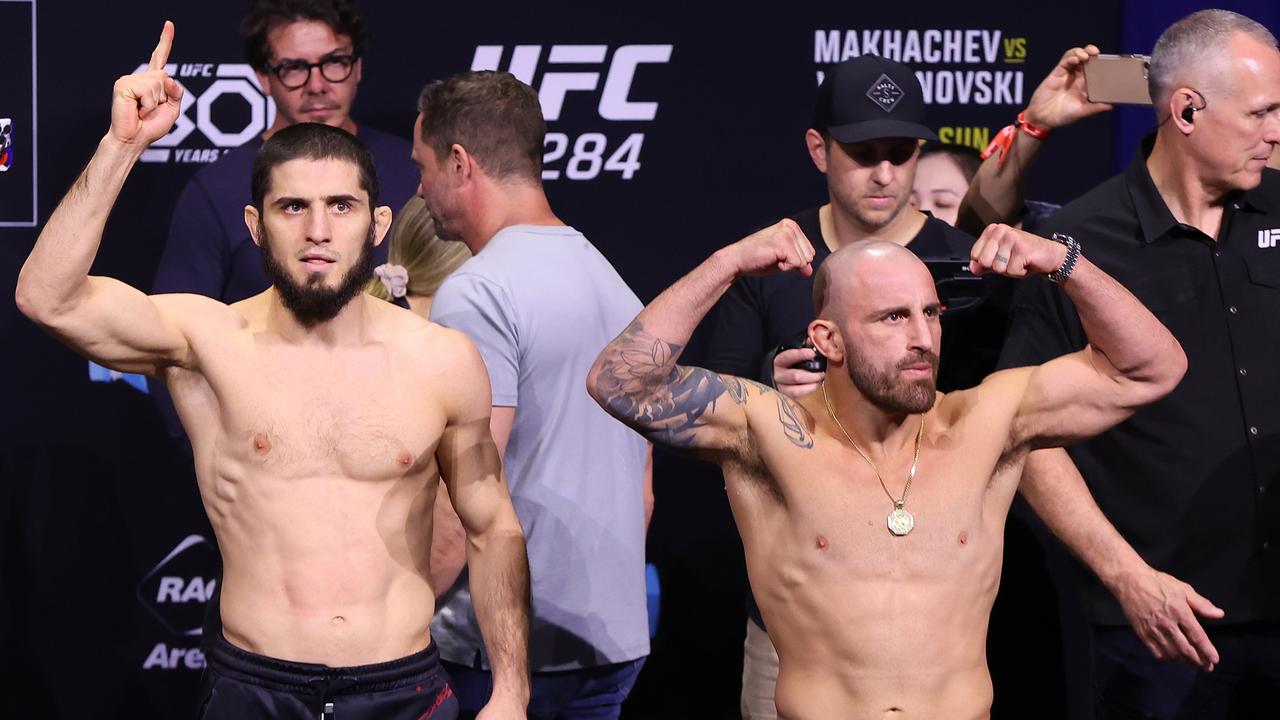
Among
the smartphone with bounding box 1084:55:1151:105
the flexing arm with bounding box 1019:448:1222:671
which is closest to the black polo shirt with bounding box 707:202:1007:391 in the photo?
the smartphone with bounding box 1084:55:1151:105

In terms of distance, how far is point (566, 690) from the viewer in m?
3.59

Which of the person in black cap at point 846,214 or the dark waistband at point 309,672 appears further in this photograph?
the person in black cap at point 846,214

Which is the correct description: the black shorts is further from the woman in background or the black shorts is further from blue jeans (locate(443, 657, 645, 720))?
the woman in background

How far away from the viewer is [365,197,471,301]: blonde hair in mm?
3949

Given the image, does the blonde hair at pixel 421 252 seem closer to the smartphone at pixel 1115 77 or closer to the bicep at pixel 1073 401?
the bicep at pixel 1073 401

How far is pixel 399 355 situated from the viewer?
315cm

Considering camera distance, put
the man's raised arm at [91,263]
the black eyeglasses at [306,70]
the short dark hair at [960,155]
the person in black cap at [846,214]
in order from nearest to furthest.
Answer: the man's raised arm at [91,263], the person in black cap at [846,214], the black eyeglasses at [306,70], the short dark hair at [960,155]

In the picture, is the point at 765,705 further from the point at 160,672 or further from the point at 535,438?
the point at 160,672

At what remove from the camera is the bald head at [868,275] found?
3051 millimetres

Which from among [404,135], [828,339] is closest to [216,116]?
[404,135]

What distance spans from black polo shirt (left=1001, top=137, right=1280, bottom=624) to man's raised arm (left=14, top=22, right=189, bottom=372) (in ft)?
6.51

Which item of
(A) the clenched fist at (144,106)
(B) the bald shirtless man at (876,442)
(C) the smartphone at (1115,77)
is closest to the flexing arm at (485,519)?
(B) the bald shirtless man at (876,442)

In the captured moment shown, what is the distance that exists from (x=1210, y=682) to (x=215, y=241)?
9.70 feet

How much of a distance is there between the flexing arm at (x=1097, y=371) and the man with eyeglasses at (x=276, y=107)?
7.30 feet
